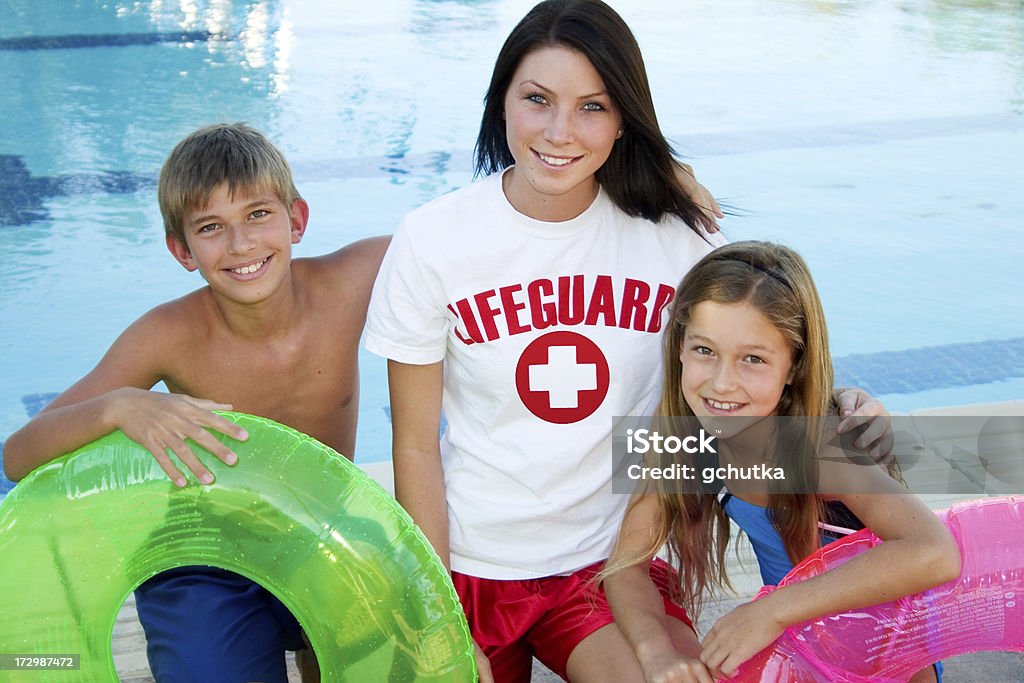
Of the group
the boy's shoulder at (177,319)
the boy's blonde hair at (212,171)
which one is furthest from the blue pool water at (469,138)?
the boy's blonde hair at (212,171)

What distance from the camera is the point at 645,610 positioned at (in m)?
1.94

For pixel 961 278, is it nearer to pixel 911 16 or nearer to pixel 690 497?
pixel 690 497

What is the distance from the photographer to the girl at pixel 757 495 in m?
1.76

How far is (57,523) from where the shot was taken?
1688 millimetres

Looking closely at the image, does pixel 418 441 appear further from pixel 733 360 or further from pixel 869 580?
pixel 869 580

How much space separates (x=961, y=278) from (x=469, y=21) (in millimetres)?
5098

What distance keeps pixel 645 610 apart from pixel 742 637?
0.71 feet

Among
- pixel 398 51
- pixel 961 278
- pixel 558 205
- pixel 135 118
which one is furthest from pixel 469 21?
pixel 558 205

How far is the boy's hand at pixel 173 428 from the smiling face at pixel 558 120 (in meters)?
0.67

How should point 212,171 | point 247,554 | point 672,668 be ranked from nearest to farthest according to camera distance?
point 247,554 → point 672,668 → point 212,171

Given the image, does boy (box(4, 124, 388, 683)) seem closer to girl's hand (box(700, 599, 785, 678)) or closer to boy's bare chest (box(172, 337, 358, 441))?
boy's bare chest (box(172, 337, 358, 441))

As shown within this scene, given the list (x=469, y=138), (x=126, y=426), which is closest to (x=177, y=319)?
(x=126, y=426)

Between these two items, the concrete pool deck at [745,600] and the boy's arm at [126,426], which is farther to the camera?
the concrete pool deck at [745,600]

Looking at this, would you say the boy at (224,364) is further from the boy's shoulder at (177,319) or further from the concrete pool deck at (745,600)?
the concrete pool deck at (745,600)
